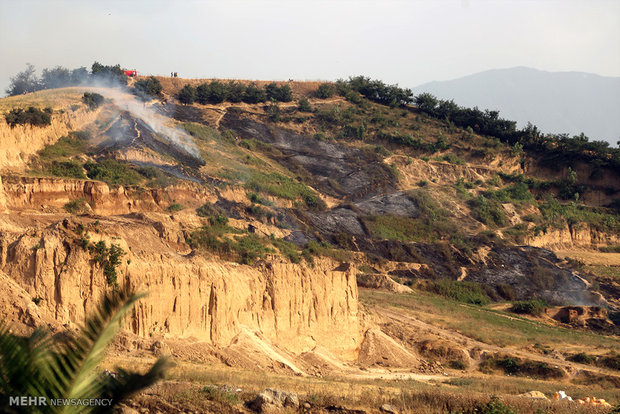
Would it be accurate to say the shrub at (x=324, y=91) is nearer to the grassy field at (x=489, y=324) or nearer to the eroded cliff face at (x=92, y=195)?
the eroded cliff face at (x=92, y=195)

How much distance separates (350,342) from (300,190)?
32.4m

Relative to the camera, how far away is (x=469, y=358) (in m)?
30.3

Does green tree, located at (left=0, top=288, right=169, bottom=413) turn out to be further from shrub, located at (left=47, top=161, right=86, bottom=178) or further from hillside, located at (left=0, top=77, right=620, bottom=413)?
shrub, located at (left=47, top=161, right=86, bottom=178)

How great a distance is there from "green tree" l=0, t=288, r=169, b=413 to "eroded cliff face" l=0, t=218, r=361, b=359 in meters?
10.3

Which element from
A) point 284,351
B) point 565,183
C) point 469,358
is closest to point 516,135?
point 565,183

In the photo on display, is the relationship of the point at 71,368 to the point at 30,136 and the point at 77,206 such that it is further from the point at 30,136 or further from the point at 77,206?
the point at 30,136

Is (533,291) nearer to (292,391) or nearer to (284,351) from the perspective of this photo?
(284,351)

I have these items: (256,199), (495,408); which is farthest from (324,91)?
(495,408)

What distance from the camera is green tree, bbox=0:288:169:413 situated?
22.5ft

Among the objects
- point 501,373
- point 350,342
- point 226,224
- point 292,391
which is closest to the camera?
point 292,391

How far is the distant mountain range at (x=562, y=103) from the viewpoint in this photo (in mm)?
173500

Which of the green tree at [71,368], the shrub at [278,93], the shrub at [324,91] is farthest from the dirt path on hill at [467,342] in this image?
the shrub at [324,91]

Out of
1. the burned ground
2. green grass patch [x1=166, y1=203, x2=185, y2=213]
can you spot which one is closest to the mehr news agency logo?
green grass patch [x1=166, y1=203, x2=185, y2=213]

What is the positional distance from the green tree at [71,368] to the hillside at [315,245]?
520 cm
